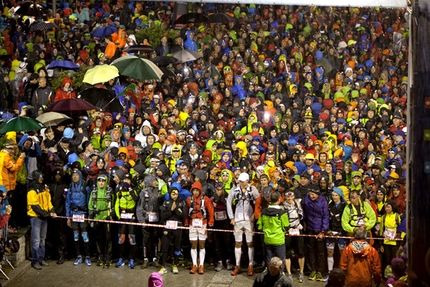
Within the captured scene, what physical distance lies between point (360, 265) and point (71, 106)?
839 centimetres

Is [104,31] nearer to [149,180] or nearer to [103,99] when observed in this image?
[103,99]

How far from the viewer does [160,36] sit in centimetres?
2320

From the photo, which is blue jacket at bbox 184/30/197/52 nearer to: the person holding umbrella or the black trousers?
the person holding umbrella

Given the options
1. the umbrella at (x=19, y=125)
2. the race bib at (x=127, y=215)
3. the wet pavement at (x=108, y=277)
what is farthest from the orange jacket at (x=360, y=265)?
the umbrella at (x=19, y=125)

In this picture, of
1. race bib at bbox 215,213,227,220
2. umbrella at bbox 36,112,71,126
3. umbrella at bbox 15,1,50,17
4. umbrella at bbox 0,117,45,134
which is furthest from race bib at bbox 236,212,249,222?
umbrella at bbox 15,1,50,17

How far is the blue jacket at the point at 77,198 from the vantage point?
49.0 feet

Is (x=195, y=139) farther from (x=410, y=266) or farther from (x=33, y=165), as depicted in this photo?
(x=410, y=266)

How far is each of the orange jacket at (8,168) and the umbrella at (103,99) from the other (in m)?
4.25

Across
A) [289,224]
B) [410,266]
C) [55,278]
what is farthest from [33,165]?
[410,266]

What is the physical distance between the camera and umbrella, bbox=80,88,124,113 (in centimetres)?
1875

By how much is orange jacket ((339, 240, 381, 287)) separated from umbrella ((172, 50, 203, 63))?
1144 cm

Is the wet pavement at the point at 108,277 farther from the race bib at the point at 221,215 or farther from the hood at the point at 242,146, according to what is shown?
the hood at the point at 242,146

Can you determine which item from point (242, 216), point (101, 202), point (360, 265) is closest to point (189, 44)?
point (101, 202)

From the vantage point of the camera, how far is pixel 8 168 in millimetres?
14703
